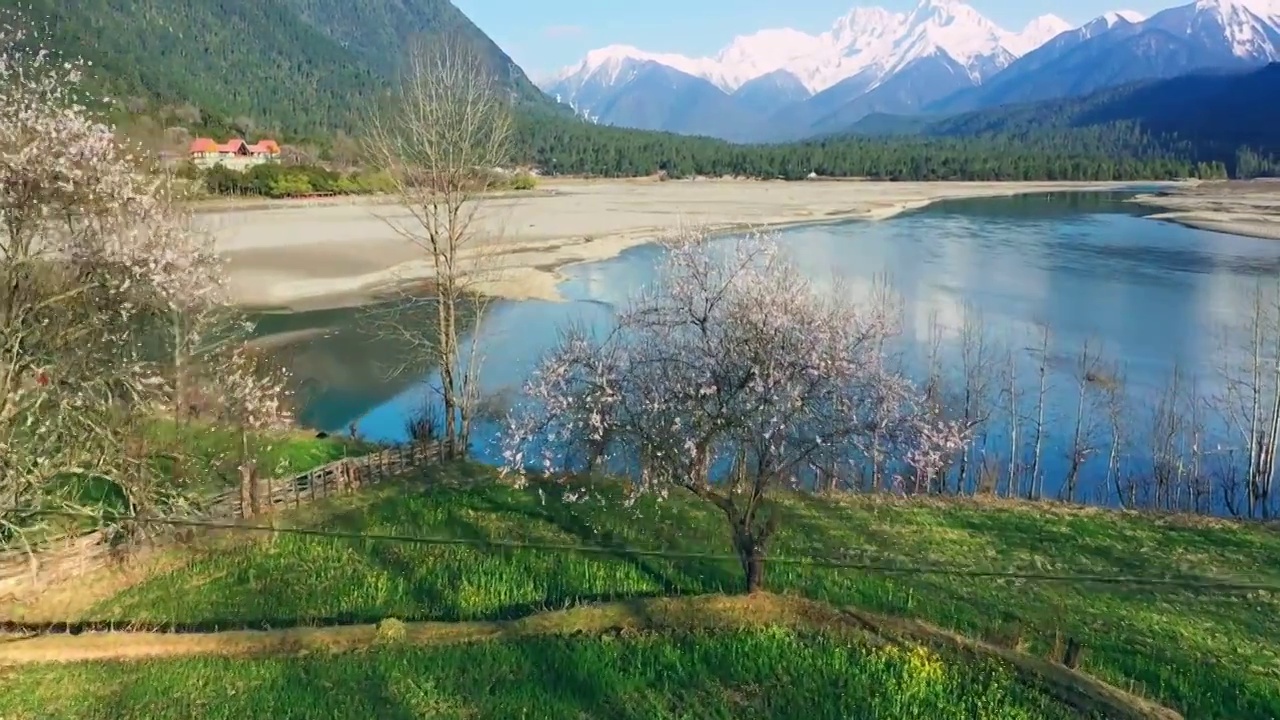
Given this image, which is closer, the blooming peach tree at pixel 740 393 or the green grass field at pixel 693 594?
the green grass field at pixel 693 594

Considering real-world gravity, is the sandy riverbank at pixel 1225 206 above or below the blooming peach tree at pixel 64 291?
below

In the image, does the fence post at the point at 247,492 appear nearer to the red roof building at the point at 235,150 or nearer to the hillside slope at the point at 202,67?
the red roof building at the point at 235,150

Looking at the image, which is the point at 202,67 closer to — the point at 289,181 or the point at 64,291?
the point at 289,181

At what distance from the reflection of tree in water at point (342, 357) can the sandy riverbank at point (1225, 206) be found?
61560mm

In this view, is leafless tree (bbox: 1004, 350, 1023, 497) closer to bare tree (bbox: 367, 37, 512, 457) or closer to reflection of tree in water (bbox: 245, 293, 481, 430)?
bare tree (bbox: 367, 37, 512, 457)

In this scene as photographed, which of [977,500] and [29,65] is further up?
[29,65]

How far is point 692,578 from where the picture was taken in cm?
1655

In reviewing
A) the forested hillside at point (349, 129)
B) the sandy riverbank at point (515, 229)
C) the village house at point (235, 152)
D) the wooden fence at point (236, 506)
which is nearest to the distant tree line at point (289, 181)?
the village house at point (235, 152)

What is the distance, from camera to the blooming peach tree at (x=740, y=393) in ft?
→ 47.1

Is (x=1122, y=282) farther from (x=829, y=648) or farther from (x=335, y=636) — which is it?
(x=335, y=636)

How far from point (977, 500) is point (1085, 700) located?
32.6 feet

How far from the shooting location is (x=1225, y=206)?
309 ft

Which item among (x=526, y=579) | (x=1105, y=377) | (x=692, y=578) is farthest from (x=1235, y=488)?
(x=526, y=579)

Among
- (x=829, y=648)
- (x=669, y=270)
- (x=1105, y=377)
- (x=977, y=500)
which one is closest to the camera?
(x=829, y=648)
